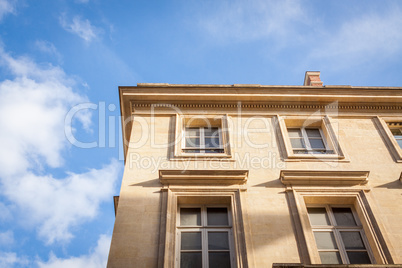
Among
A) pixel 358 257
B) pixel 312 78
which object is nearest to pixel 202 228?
pixel 358 257

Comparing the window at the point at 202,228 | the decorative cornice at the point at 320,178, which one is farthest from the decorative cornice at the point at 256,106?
the window at the point at 202,228

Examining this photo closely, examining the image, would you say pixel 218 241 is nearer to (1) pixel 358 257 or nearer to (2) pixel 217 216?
(2) pixel 217 216

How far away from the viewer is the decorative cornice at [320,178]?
885 centimetres

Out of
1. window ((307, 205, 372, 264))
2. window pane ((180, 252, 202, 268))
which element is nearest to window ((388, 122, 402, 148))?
window ((307, 205, 372, 264))

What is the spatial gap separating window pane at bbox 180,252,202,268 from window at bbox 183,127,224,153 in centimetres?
327

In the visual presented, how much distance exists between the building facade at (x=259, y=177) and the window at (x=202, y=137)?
0.11 feet

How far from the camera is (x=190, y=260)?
7434 mm

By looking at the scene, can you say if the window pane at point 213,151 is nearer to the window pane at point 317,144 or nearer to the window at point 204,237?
the window at point 204,237

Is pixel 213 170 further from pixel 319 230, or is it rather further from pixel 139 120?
pixel 139 120

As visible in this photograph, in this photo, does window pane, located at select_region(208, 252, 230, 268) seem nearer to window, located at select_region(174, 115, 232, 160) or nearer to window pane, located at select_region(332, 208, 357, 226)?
window pane, located at select_region(332, 208, 357, 226)

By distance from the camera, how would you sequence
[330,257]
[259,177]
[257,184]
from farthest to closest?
[259,177]
[257,184]
[330,257]

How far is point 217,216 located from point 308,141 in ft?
13.1

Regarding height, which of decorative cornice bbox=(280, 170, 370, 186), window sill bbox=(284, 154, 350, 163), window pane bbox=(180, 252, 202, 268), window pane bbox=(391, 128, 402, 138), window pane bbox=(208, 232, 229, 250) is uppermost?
window pane bbox=(391, 128, 402, 138)

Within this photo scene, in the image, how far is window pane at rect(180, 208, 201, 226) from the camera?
829cm
